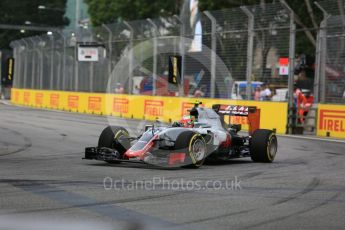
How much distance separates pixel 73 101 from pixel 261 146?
26021 millimetres

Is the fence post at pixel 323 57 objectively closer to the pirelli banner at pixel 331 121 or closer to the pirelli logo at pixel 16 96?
the pirelli banner at pixel 331 121

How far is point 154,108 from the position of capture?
29375 millimetres

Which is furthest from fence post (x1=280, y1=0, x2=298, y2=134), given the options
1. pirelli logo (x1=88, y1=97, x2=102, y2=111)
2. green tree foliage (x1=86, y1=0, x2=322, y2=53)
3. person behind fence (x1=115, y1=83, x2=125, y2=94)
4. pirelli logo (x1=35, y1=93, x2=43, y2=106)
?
pirelli logo (x1=35, y1=93, x2=43, y2=106)

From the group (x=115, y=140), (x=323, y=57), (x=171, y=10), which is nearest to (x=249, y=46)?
(x=323, y=57)

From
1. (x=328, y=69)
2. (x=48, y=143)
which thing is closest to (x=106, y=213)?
(x=48, y=143)

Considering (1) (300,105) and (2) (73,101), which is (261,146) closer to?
A: (1) (300,105)

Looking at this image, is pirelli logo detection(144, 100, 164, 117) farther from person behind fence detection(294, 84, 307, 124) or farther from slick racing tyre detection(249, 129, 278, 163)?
slick racing tyre detection(249, 129, 278, 163)

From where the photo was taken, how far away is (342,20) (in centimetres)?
2166

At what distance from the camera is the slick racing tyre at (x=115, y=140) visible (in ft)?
39.5

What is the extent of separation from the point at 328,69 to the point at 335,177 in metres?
11.7

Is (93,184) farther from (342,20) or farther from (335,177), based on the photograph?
(342,20)

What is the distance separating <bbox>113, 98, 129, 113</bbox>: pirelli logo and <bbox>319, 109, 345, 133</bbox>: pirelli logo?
11.6 meters

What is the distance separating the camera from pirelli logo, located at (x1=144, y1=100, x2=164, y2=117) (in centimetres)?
2916

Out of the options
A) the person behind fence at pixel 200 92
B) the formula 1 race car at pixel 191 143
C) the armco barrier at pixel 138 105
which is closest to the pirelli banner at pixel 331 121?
the armco barrier at pixel 138 105
